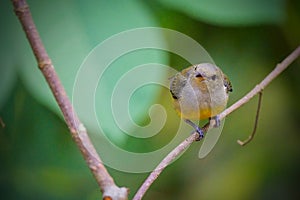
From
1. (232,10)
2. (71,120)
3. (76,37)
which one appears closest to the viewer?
(71,120)

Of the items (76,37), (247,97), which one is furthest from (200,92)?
(76,37)

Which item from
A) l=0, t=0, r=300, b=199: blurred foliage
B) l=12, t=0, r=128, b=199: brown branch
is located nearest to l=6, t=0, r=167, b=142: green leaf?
l=0, t=0, r=300, b=199: blurred foliage

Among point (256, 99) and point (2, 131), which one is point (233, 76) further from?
point (2, 131)

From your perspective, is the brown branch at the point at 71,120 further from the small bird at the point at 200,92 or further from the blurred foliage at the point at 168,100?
the small bird at the point at 200,92

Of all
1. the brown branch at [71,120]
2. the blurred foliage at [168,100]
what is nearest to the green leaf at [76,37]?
the blurred foliage at [168,100]

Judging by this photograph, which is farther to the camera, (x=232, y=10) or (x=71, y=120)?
(x=232, y=10)

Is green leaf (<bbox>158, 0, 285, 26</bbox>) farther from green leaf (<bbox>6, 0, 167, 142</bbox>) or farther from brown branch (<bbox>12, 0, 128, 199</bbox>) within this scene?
brown branch (<bbox>12, 0, 128, 199</bbox>)

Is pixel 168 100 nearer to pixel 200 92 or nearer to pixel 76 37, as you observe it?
pixel 200 92

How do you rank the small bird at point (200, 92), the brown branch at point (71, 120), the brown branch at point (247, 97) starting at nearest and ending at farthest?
the brown branch at point (71, 120) → the brown branch at point (247, 97) → the small bird at point (200, 92)
